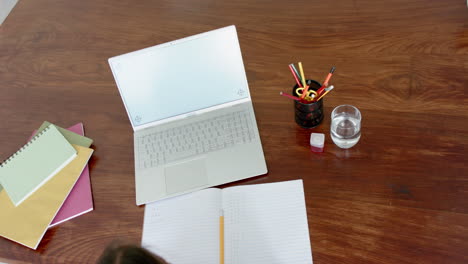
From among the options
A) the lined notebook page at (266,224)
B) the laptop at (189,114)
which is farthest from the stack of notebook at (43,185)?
the lined notebook page at (266,224)

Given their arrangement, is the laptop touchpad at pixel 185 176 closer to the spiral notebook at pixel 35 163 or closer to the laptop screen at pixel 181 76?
the laptop screen at pixel 181 76

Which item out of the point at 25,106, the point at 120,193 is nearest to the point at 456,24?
the point at 120,193

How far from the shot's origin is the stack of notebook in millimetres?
931

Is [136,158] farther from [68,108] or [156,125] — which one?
[68,108]

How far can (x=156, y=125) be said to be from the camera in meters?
1.06

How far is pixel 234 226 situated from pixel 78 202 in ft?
1.23

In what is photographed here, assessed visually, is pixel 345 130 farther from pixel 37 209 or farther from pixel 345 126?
pixel 37 209

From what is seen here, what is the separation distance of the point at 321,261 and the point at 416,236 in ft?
0.64

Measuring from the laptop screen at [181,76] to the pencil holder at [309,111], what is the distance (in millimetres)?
141

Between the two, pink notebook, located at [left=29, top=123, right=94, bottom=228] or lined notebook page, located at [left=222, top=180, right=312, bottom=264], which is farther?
pink notebook, located at [left=29, top=123, right=94, bottom=228]

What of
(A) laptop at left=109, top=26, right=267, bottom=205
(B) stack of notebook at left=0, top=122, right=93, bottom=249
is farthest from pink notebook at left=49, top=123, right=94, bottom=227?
(A) laptop at left=109, top=26, right=267, bottom=205

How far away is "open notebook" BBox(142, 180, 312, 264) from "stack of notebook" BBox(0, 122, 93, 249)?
0.63ft

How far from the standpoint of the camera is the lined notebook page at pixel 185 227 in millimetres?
864

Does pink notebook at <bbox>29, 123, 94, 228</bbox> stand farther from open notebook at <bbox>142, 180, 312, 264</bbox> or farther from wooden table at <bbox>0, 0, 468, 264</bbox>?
open notebook at <bbox>142, 180, 312, 264</bbox>
